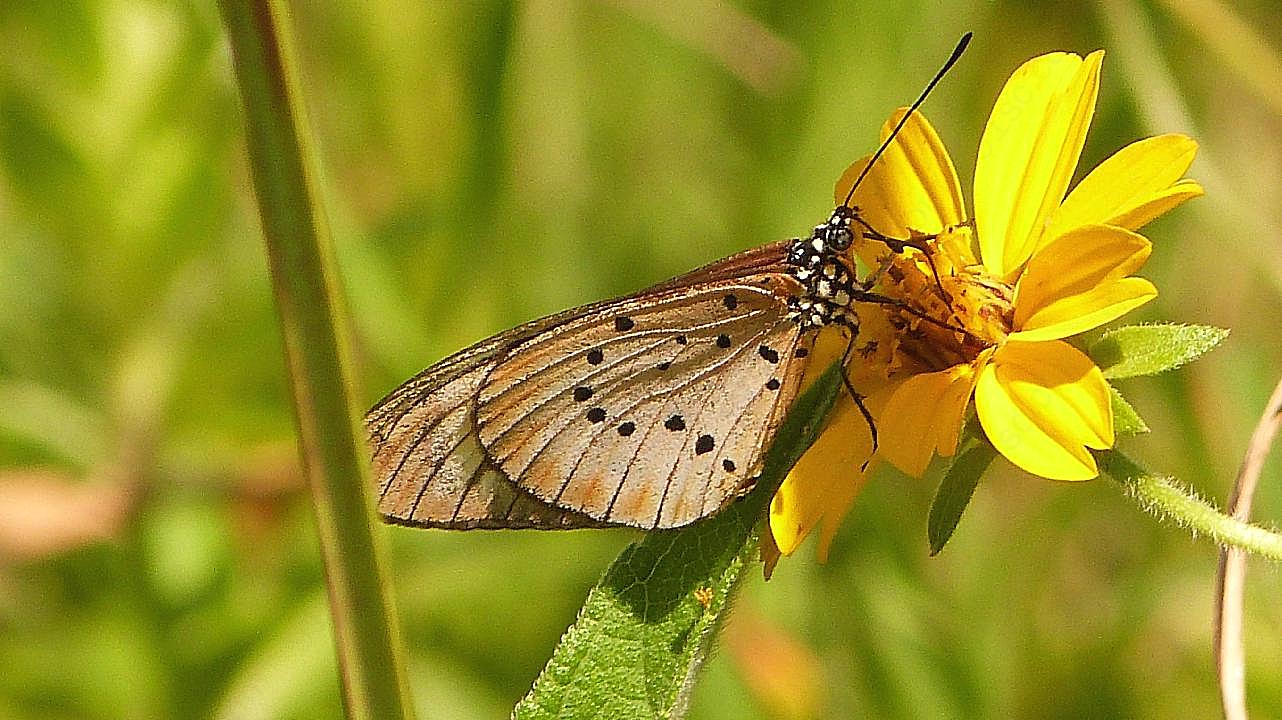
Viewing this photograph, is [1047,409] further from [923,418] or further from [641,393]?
[641,393]

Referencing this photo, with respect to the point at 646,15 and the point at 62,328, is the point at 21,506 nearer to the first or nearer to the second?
the point at 62,328

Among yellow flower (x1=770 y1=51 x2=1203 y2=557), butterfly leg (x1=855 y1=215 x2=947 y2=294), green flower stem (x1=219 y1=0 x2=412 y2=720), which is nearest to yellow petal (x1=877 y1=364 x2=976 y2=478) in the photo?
yellow flower (x1=770 y1=51 x2=1203 y2=557)

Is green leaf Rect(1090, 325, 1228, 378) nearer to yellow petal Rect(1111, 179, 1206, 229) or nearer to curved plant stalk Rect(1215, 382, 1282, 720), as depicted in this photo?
yellow petal Rect(1111, 179, 1206, 229)

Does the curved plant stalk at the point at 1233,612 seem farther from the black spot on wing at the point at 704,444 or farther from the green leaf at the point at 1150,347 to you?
the black spot on wing at the point at 704,444

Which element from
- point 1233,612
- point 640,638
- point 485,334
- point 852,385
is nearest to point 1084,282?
point 852,385

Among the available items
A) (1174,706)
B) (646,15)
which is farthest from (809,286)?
(646,15)

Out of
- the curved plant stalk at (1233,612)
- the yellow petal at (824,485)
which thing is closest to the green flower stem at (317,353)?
the yellow petal at (824,485)
